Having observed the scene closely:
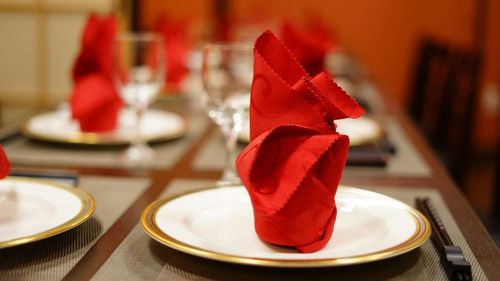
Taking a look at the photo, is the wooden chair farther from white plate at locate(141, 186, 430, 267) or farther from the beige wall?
white plate at locate(141, 186, 430, 267)

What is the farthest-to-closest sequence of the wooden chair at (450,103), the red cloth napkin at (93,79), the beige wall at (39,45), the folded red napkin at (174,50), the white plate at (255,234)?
the wooden chair at (450,103)
the folded red napkin at (174,50)
the beige wall at (39,45)
the red cloth napkin at (93,79)
the white plate at (255,234)

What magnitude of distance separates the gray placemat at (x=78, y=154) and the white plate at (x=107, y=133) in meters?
0.02

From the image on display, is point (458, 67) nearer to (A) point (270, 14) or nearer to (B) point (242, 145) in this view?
(B) point (242, 145)

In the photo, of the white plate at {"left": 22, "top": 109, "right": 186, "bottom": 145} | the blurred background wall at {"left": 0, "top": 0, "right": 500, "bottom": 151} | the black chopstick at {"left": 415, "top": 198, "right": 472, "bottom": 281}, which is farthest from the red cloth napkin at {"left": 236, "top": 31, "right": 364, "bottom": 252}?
the blurred background wall at {"left": 0, "top": 0, "right": 500, "bottom": 151}

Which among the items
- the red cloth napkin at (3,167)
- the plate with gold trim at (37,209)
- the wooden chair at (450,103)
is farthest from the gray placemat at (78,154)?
the wooden chair at (450,103)

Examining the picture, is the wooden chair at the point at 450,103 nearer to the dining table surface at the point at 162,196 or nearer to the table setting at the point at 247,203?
the dining table surface at the point at 162,196

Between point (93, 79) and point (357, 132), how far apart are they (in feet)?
1.81

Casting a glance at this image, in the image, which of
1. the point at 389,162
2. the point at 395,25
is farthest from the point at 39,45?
the point at 395,25

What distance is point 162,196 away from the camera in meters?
1.11

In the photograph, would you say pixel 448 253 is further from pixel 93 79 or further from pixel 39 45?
pixel 39 45

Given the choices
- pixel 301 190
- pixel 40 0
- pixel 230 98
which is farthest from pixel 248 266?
pixel 40 0

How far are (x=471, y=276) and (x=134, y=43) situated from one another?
77 centimetres

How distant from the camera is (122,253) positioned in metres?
0.84

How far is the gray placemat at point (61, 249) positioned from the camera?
764 mm
